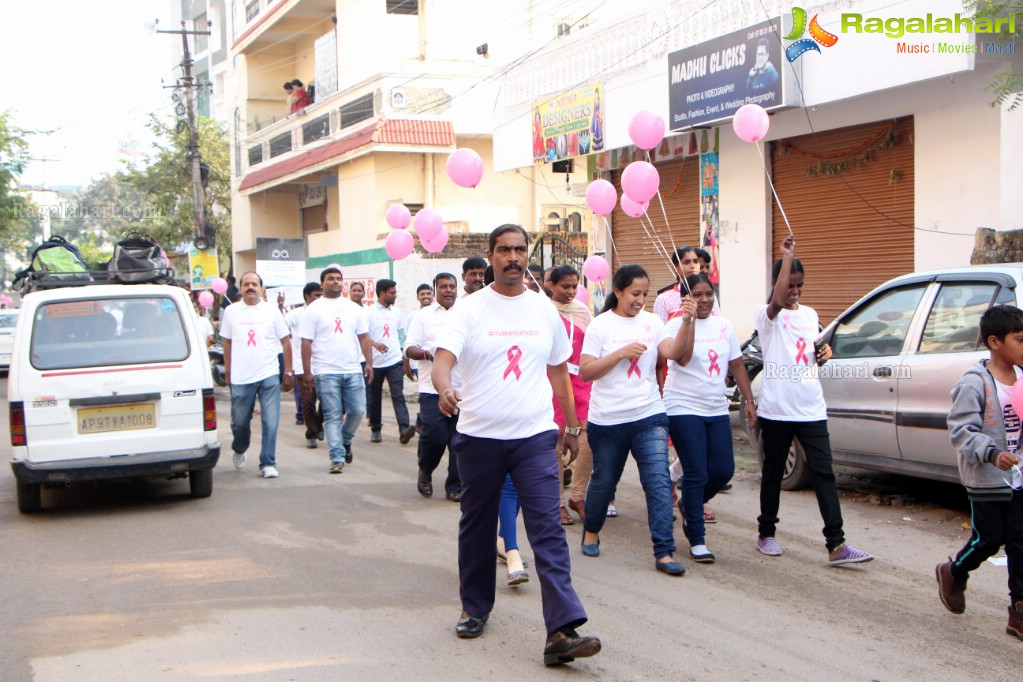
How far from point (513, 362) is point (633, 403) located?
1501mm

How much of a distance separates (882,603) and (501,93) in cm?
1574

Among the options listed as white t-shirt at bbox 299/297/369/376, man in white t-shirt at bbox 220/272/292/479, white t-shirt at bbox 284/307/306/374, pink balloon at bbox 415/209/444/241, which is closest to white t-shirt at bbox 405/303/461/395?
white t-shirt at bbox 299/297/369/376

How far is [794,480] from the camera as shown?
8.55m

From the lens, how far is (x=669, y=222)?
1719 cm

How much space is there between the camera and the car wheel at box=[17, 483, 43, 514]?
805cm

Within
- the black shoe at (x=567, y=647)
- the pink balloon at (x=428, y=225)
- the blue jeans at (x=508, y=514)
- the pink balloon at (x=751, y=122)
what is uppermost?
the pink balloon at (x=751, y=122)

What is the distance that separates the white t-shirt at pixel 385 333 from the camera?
38.3ft

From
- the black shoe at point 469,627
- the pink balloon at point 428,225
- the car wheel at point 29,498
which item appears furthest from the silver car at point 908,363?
the car wheel at point 29,498

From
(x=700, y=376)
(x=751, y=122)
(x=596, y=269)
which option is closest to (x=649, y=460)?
(x=700, y=376)

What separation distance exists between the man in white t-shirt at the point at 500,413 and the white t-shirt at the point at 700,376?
1651 millimetres

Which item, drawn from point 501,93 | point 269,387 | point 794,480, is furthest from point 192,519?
point 501,93

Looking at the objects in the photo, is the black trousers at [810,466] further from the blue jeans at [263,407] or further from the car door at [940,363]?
the blue jeans at [263,407]

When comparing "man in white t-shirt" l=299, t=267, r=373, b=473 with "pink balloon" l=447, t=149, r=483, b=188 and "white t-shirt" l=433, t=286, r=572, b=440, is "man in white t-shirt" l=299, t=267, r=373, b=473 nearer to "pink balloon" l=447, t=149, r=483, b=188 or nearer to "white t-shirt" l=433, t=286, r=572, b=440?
"pink balloon" l=447, t=149, r=483, b=188

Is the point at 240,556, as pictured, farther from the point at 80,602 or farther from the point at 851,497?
the point at 851,497
